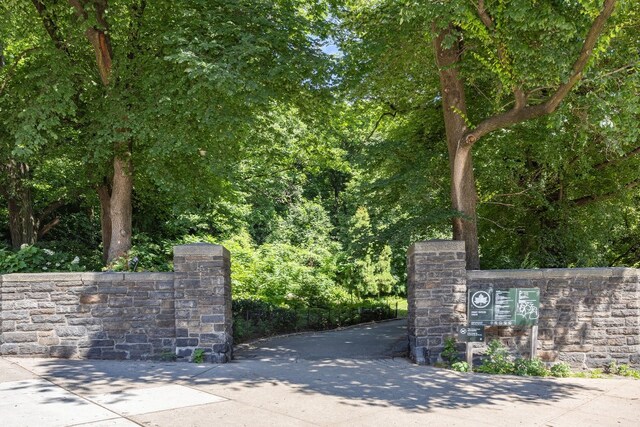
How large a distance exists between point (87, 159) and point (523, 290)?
30.4ft

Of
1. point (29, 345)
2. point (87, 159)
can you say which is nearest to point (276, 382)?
point (29, 345)

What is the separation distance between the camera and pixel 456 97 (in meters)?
11.5

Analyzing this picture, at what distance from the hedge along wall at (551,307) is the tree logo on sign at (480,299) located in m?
0.26

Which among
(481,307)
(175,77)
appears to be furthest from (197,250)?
(481,307)

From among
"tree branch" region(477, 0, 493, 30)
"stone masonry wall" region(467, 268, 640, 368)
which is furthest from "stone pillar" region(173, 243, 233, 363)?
"tree branch" region(477, 0, 493, 30)

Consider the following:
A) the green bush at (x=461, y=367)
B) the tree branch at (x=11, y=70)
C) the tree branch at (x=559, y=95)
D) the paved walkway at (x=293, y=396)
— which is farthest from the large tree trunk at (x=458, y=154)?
the tree branch at (x=11, y=70)

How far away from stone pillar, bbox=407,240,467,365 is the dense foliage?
1.27 metres

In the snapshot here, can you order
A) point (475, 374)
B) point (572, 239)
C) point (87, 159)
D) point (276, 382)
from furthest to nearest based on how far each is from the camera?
point (572, 239) < point (87, 159) < point (475, 374) < point (276, 382)

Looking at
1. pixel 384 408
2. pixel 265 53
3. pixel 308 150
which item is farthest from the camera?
pixel 308 150

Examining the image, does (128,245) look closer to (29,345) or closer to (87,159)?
(87,159)

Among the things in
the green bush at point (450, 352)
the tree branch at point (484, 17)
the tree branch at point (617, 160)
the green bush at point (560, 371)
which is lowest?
the green bush at point (560, 371)

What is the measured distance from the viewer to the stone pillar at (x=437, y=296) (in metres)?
9.88

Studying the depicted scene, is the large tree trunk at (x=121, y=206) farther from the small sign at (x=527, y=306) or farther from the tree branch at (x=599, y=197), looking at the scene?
the tree branch at (x=599, y=197)

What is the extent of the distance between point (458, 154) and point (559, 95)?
7.15 ft
